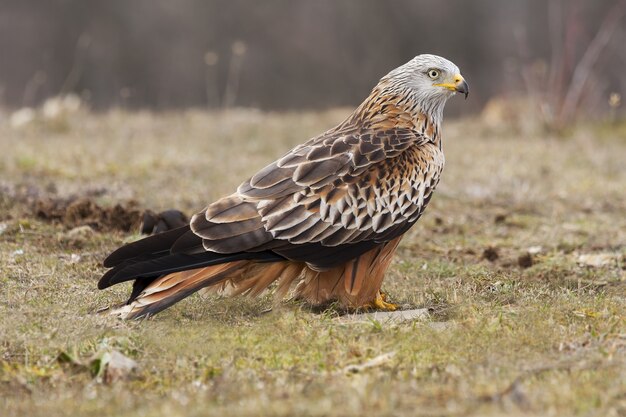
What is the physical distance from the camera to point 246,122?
1603cm

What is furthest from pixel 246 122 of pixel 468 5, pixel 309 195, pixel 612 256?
pixel 468 5

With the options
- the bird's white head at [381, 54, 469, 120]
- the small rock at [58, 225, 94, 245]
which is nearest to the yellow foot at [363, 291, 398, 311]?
the bird's white head at [381, 54, 469, 120]

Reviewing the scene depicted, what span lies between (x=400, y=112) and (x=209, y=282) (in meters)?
2.11

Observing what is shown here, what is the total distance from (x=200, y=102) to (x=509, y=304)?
67.5 feet

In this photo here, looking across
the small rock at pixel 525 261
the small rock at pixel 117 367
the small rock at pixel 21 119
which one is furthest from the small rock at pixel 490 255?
the small rock at pixel 21 119

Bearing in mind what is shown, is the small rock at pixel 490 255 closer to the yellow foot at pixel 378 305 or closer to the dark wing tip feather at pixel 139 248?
the yellow foot at pixel 378 305

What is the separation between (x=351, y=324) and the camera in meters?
5.98

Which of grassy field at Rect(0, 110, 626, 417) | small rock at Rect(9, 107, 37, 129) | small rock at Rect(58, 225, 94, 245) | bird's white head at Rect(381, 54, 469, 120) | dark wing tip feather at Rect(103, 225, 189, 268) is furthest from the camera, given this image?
small rock at Rect(9, 107, 37, 129)

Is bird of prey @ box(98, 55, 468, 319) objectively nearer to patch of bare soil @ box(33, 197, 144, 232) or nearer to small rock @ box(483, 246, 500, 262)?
small rock @ box(483, 246, 500, 262)

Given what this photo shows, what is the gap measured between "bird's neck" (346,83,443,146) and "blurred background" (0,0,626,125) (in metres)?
19.1

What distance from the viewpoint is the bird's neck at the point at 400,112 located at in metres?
7.37

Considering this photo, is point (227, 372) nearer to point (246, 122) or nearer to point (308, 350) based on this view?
point (308, 350)

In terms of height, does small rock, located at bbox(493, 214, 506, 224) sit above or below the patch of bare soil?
below

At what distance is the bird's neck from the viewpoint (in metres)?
7.37
